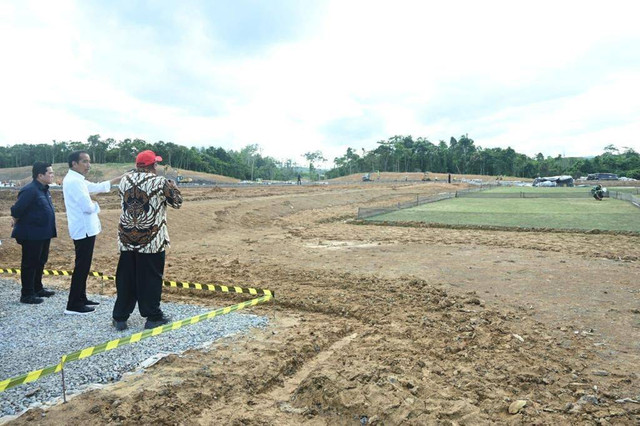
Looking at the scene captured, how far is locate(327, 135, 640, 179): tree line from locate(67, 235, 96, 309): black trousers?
95195 millimetres

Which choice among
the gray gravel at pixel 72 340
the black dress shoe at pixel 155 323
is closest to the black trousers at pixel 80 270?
the gray gravel at pixel 72 340

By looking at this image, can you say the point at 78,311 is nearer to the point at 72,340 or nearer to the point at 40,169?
the point at 72,340

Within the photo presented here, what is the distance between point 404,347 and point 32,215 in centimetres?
497

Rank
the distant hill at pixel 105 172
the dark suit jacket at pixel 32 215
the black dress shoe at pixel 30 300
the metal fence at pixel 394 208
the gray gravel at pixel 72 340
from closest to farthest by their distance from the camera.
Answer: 1. the gray gravel at pixel 72 340
2. the dark suit jacket at pixel 32 215
3. the black dress shoe at pixel 30 300
4. the metal fence at pixel 394 208
5. the distant hill at pixel 105 172

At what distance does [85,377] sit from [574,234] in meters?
14.1

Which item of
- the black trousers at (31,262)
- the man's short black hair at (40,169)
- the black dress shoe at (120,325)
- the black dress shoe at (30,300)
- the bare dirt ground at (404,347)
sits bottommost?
the bare dirt ground at (404,347)

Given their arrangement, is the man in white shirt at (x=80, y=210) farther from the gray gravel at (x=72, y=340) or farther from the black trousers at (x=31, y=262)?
the black trousers at (x=31, y=262)

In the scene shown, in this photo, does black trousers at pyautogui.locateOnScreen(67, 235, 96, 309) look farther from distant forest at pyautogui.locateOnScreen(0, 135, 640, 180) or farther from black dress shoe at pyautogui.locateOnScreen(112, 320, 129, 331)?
distant forest at pyautogui.locateOnScreen(0, 135, 640, 180)

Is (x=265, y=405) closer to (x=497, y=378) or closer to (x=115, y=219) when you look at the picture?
(x=497, y=378)

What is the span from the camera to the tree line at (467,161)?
3351 inches

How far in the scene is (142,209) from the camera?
4.40m

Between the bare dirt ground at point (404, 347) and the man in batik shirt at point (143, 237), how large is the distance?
3.06ft

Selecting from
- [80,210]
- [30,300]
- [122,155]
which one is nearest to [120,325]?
[80,210]

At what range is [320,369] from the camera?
3.80 meters
